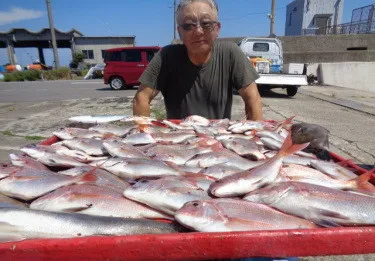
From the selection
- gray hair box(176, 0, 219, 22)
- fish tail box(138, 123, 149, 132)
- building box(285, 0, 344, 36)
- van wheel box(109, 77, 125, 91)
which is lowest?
van wheel box(109, 77, 125, 91)

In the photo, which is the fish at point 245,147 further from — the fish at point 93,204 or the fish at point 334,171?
the fish at point 93,204

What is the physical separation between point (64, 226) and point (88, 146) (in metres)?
0.93

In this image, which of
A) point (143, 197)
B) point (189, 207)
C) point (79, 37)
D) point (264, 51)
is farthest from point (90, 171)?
point (79, 37)

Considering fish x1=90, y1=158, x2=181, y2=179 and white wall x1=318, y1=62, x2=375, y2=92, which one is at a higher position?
fish x1=90, y1=158, x2=181, y2=179

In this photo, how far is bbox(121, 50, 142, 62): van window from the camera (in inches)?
603

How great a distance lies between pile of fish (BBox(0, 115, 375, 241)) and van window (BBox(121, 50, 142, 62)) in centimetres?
1423

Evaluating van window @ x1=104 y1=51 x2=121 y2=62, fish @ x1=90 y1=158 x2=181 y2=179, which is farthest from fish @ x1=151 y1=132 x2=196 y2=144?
van window @ x1=104 y1=51 x2=121 y2=62

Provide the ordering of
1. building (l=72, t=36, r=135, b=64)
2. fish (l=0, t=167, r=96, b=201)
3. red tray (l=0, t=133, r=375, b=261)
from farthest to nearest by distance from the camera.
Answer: building (l=72, t=36, r=135, b=64) → fish (l=0, t=167, r=96, b=201) → red tray (l=0, t=133, r=375, b=261)

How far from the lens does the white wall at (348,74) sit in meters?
15.7

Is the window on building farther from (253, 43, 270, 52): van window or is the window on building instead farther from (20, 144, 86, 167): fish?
(20, 144, 86, 167): fish

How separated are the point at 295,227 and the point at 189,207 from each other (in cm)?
43

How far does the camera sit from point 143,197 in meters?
1.23

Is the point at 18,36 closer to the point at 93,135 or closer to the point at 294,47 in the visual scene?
the point at 294,47

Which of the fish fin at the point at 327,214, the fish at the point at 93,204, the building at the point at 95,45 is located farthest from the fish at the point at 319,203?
the building at the point at 95,45
